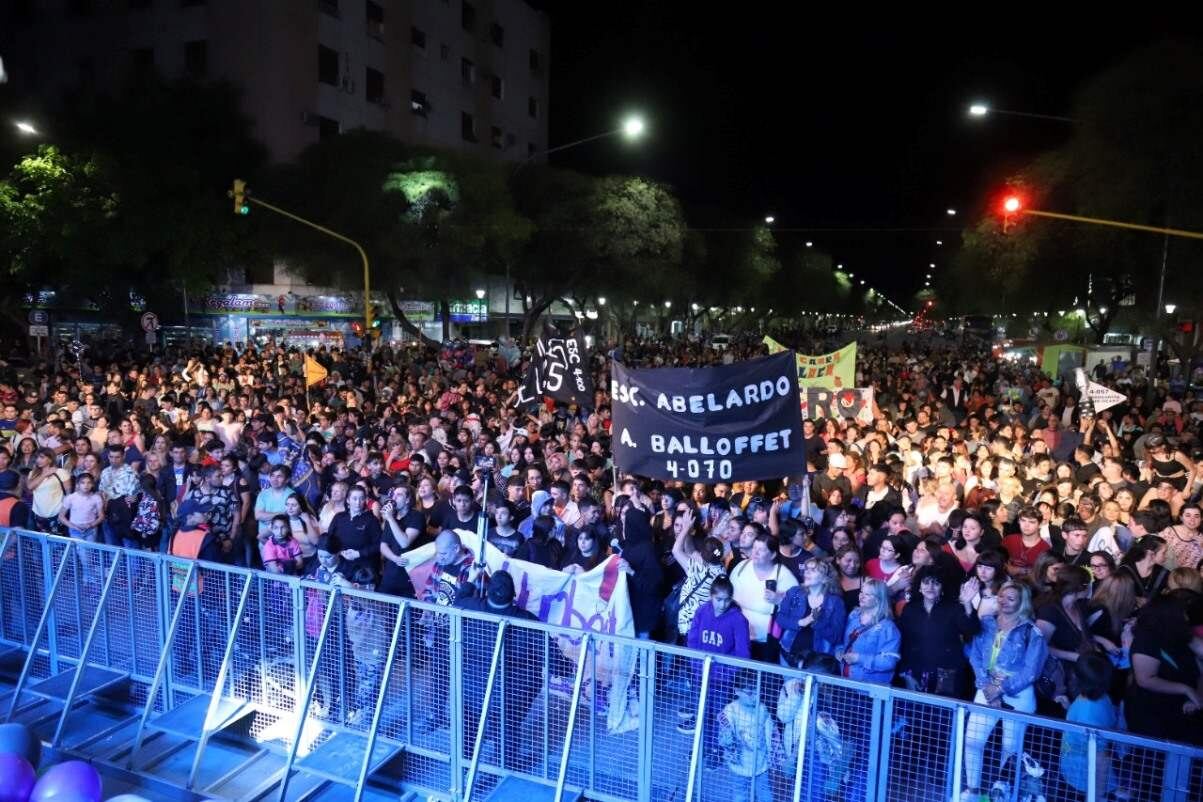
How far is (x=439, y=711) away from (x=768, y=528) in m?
3.66

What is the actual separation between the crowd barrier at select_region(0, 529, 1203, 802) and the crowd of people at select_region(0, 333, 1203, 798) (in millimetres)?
125

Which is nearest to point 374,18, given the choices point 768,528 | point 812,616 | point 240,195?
point 240,195

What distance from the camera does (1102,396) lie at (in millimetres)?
12734

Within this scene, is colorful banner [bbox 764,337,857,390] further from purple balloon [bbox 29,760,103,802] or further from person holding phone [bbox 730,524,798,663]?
purple balloon [bbox 29,760,103,802]

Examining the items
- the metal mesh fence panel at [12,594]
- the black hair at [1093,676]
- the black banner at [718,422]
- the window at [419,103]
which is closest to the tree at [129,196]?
the window at [419,103]

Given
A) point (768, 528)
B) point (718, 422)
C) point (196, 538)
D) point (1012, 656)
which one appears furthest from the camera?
point (768, 528)

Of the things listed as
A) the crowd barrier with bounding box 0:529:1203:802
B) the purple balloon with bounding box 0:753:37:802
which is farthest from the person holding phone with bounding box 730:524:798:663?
the purple balloon with bounding box 0:753:37:802

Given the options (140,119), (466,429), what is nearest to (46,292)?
(140,119)

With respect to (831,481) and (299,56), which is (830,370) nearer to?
(831,481)

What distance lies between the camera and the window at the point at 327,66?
1502 inches

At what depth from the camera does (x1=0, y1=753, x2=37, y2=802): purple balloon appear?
15.4 ft

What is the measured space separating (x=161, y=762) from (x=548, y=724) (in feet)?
9.14

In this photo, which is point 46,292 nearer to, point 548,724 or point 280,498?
point 280,498

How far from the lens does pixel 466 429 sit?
12586mm
